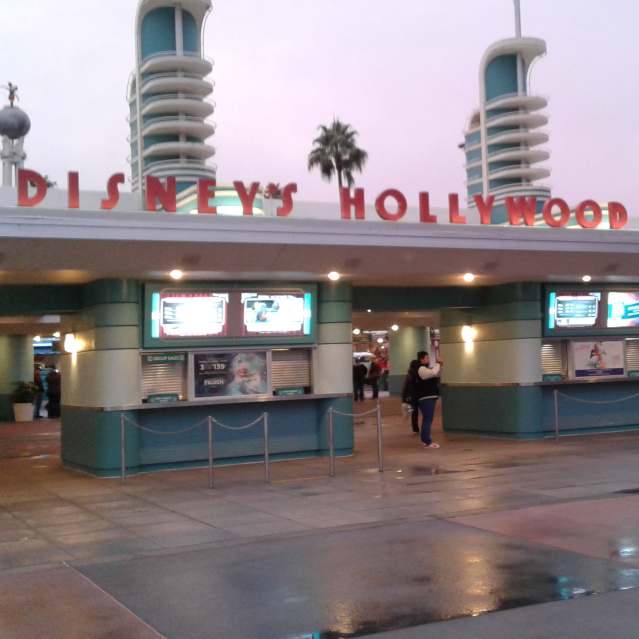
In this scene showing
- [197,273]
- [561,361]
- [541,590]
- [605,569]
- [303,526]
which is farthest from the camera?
[561,361]

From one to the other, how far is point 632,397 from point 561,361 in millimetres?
2018

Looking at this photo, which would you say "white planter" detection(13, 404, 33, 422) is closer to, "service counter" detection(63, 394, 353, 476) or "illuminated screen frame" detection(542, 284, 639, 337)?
"service counter" detection(63, 394, 353, 476)

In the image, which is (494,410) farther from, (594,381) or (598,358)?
(598,358)

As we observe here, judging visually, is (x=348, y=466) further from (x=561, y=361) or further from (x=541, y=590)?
(x=541, y=590)

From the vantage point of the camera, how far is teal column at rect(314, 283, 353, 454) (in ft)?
56.6

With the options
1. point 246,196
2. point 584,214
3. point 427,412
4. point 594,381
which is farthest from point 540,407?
point 246,196

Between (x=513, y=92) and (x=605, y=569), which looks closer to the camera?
(x=605, y=569)

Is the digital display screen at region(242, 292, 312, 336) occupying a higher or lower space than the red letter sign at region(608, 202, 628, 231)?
lower

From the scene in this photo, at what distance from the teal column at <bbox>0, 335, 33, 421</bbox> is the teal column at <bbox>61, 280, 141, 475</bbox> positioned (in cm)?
1526

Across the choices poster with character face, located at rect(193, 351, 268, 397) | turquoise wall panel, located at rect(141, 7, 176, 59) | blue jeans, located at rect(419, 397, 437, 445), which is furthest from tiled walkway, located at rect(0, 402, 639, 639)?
turquoise wall panel, located at rect(141, 7, 176, 59)

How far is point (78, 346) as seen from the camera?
1656 centimetres

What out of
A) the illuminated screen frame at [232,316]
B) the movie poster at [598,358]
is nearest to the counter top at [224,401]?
the illuminated screen frame at [232,316]

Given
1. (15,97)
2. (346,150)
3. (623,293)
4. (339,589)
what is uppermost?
(346,150)

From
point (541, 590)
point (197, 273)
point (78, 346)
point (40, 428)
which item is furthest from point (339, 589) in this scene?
point (40, 428)
